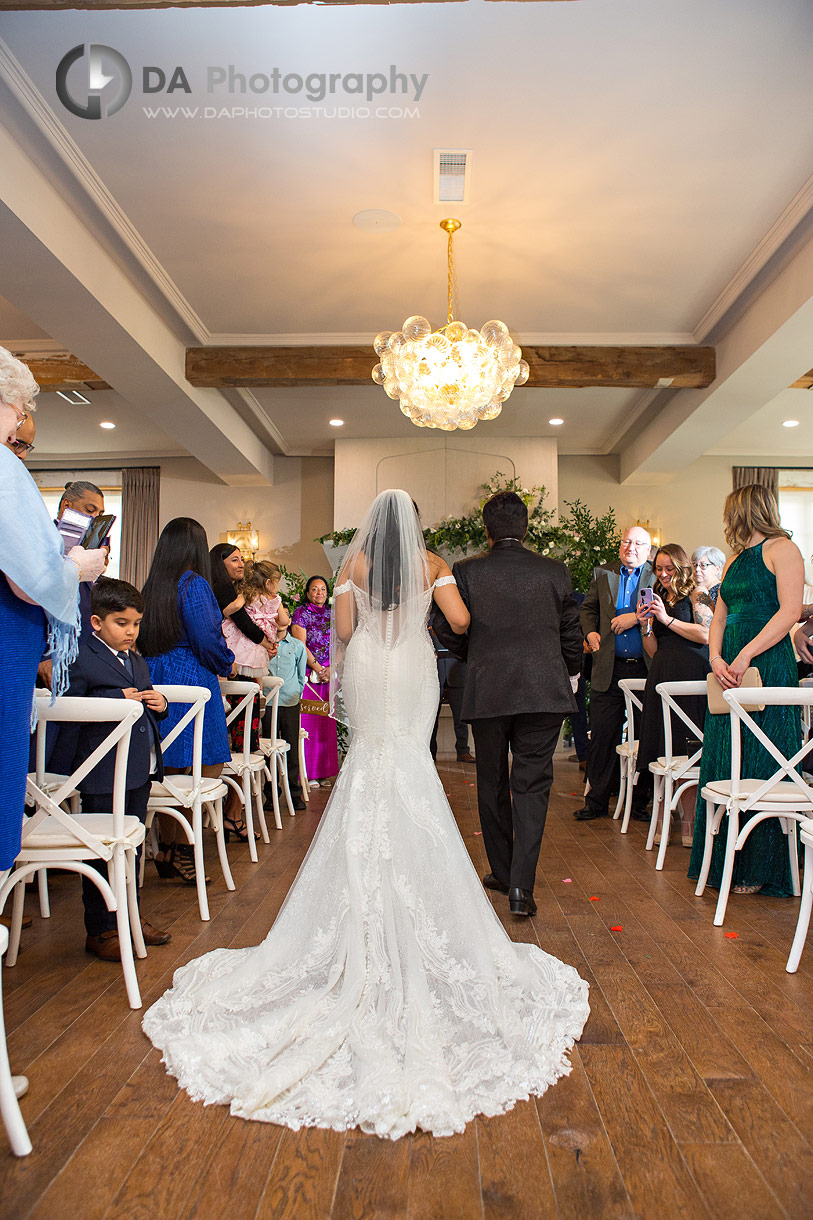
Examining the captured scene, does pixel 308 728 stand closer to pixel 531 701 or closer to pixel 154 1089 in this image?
pixel 531 701

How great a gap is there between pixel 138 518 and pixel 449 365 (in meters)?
6.62

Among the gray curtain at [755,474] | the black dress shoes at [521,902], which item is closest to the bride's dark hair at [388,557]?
the black dress shoes at [521,902]

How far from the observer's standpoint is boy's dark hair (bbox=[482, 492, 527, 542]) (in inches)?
134

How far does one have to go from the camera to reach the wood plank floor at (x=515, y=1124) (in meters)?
1.53

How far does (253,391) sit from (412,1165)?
23.9ft

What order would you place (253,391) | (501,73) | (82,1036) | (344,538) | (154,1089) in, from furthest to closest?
(344,538) → (253,391) → (501,73) → (82,1036) → (154,1089)

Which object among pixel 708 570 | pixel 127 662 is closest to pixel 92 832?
pixel 127 662

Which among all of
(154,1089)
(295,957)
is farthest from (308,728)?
(154,1089)

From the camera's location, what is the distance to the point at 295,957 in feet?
7.66

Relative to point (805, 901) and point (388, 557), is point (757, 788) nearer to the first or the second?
point (805, 901)

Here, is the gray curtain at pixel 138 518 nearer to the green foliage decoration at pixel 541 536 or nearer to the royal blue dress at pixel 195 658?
the green foliage decoration at pixel 541 536

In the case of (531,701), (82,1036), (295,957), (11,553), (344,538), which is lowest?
(82,1036)

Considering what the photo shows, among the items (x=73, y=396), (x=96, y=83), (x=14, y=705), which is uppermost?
(x=96, y=83)

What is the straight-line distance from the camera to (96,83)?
12.3ft
